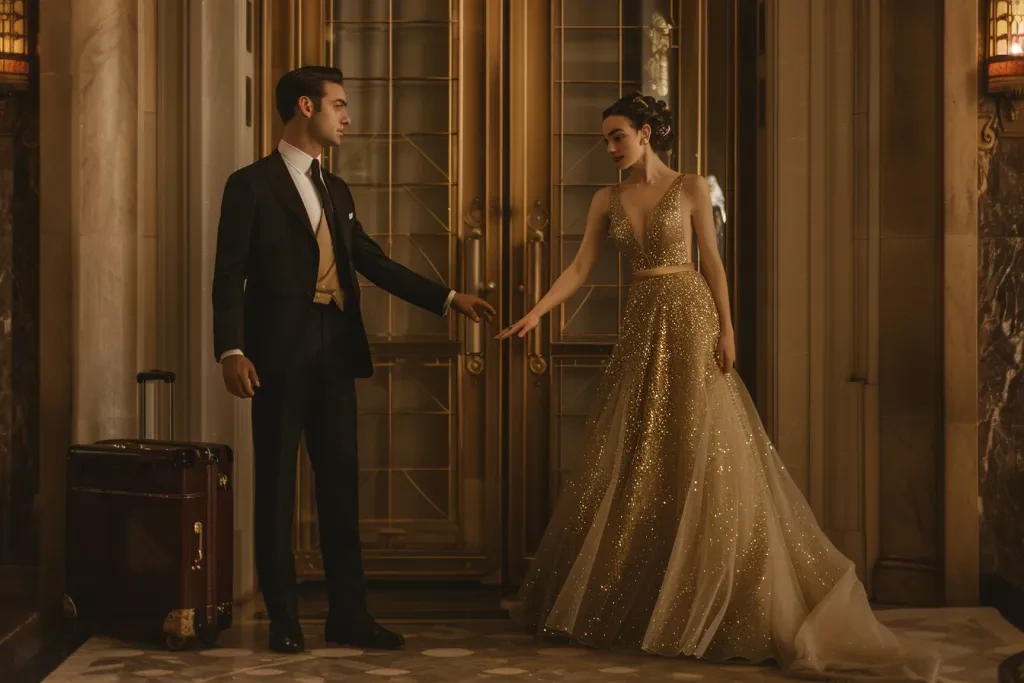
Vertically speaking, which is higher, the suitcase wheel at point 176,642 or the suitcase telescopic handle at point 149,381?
the suitcase telescopic handle at point 149,381

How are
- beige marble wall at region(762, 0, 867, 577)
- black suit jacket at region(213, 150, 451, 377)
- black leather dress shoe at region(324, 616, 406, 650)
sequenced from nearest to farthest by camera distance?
1. black suit jacket at region(213, 150, 451, 377)
2. black leather dress shoe at region(324, 616, 406, 650)
3. beige marble wall at region(762, 0, 867, 577)

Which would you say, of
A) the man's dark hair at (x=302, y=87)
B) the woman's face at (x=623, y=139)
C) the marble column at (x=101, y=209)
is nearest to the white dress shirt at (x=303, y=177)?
the man's dark hair at (x=302, y=87)

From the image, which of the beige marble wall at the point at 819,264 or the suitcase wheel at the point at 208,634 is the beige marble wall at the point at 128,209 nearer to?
the suitcase wheel at the point at 208,634

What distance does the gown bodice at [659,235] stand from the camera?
15.7ft

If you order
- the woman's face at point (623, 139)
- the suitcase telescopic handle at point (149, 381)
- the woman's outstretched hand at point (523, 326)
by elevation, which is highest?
the woman's face at point (623, 139)

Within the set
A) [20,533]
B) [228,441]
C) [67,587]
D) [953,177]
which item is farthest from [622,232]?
[20,533]

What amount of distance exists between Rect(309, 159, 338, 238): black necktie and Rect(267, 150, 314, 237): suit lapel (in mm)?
86

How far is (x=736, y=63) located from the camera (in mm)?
5699

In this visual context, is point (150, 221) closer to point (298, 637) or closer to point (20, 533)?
point (20, 533)

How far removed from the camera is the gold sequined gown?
14.3 ft

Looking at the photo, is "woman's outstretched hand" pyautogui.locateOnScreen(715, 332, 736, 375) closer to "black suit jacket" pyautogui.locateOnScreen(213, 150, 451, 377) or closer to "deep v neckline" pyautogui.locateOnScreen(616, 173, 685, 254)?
"deep v neckline" pyautogui.locateOnScreen(616, 173, 685, 254)

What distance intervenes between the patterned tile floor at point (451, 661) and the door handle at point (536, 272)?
126 centimetres

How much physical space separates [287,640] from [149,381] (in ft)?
3.95

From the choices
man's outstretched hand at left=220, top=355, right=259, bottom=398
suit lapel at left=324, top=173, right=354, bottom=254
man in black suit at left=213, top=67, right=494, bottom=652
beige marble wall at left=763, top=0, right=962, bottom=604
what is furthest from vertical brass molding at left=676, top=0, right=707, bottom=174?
man's outstretched hand at left=220, top=355, right=259, bottom=398
